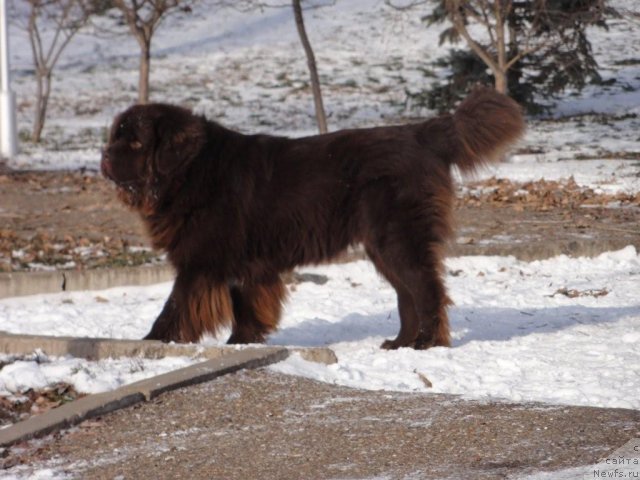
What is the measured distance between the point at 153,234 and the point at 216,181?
21.0 inches

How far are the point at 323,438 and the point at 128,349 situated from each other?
185 cm

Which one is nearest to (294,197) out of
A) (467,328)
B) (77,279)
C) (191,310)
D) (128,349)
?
(191,310)

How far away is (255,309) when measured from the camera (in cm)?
712

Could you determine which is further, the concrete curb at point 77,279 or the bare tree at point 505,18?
the bare tree at point 505,18

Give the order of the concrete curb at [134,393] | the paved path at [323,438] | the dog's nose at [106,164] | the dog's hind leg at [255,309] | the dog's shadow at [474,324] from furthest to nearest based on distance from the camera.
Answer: the dog's shadow at [474,324] < the dog's hind leg at [255,309] < the dog's nose at [106,164] < the concrete curb at [134,393] < the paved path at [323,438]

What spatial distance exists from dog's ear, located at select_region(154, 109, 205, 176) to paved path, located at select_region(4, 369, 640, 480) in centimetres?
182

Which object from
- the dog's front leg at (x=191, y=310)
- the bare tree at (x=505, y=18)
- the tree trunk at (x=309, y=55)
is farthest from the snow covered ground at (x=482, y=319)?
the tree trunk at (x=309, y=55)

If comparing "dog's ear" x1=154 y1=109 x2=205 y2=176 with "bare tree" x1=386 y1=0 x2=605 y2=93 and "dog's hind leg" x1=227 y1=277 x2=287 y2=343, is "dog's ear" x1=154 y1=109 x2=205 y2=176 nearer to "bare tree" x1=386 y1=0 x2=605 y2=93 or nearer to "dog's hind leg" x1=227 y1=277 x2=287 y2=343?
"dog's hind leg" x1=227 y1=277 x2=287 y2=343

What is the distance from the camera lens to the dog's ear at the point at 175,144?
6.84 m

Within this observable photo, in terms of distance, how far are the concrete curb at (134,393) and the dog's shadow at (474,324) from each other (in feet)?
4.46

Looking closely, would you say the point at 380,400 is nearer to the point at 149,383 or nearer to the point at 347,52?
the point at 149,383

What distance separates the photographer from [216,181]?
6891 mm

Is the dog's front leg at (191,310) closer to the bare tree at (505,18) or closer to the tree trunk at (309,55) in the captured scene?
the bare tree at (505,18)

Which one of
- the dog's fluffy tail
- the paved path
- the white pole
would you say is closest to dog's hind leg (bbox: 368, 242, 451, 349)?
the dog's fluffy tail
